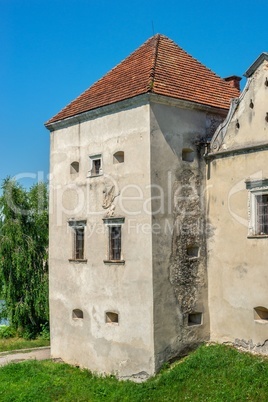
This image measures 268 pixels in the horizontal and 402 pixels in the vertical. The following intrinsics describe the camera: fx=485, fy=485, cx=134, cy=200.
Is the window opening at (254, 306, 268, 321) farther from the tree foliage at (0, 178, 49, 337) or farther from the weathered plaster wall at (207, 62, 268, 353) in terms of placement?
the tree foliage at (0, 178, 49, 337)

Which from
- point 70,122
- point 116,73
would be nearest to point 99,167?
point 70,122

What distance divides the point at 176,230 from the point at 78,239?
12.9 feet

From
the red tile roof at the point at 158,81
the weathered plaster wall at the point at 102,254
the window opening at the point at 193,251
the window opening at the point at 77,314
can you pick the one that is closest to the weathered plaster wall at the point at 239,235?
the window opening at the point at 193,251

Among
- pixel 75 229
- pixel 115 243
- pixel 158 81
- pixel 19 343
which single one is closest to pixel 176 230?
pixel 115 243

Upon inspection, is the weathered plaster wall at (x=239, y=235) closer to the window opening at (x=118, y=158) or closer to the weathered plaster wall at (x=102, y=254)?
the weathered plaster wall at (x=102, y=254)

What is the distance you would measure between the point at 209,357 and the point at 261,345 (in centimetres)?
147

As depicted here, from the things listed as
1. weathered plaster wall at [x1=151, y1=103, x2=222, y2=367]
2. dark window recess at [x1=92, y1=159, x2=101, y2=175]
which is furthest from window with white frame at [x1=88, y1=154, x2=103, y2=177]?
weathered plaster wall at [x1=151, y1=103, x2=222, y2=367]

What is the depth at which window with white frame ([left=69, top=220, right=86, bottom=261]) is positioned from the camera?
16641mm

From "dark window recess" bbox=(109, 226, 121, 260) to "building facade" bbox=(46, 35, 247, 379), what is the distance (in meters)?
0.03

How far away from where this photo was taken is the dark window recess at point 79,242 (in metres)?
16.7

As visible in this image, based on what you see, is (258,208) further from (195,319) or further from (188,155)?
(195,319)

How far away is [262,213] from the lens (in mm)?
13781

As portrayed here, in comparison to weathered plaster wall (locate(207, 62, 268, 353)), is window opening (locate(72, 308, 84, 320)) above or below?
below

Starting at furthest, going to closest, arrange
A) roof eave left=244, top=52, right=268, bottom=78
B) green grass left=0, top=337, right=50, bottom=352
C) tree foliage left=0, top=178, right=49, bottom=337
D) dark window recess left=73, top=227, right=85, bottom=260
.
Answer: tree foliage left=0, top=178, right=49, bottom=337 → green grass left=0, top=337, right=50, bottom=352 → dark window recess left=73, top=227, right=85, bottom=260 → roof eave left=244, top=52, right=268, bottom=78
